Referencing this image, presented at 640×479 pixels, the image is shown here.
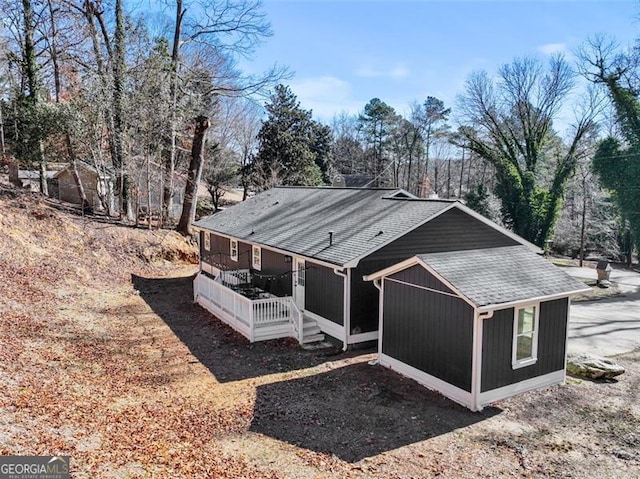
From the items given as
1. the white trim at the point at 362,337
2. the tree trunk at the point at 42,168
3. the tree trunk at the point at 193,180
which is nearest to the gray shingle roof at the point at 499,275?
the white trim at the point at 362,337

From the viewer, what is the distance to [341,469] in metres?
6.30

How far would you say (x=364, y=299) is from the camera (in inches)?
451

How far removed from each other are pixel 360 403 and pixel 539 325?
397 centimetres

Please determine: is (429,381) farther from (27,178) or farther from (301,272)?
(27,178)

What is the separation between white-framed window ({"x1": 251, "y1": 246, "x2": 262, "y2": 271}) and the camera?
1527cm

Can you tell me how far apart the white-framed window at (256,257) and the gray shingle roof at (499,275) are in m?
7.28

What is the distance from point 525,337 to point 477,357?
1382 mm

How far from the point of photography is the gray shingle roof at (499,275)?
850 cm

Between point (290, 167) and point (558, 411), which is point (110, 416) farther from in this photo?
point (290, 167)

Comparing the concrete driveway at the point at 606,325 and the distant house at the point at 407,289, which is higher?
the distant house at the point at 407,289

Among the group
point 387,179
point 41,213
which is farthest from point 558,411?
point 387,179

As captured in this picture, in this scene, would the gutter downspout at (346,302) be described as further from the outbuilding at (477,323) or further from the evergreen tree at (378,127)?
the evergreen tree at (378,127)

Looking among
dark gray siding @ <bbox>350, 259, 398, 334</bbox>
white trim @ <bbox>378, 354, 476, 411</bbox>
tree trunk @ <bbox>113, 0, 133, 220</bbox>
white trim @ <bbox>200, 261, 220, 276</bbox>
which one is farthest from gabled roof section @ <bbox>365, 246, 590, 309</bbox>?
tree trunk @ <bbox>113, 0, 133, 220</bbox>

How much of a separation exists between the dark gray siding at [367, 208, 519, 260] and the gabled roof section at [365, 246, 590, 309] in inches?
69.3
